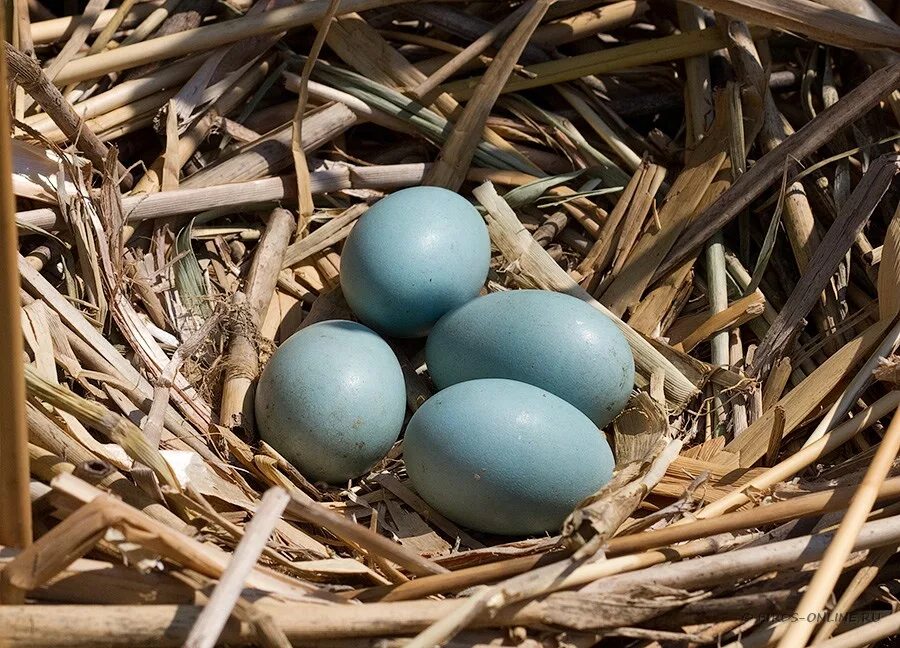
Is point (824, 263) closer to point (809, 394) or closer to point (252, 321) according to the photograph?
point (809, 394)

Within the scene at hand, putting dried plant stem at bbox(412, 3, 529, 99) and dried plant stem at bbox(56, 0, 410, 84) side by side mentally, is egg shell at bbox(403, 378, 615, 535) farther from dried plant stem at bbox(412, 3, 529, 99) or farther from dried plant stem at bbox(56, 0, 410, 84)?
dried plant stem at bbox(56, 0, 410, 84)

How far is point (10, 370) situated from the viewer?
1044 mm

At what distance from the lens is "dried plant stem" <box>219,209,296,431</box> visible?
1.81m

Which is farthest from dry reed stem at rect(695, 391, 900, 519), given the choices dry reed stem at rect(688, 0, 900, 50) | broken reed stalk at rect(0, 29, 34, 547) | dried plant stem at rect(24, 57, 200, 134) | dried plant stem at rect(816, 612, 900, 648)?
dried plant stem at rect(24, 57, 200, 134)

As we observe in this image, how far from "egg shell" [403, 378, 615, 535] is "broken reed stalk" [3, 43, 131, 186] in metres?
0.79

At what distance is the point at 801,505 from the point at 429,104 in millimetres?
1219

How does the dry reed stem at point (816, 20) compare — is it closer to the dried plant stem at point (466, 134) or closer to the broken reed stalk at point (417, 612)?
the dried plant stem at point (466, 134)

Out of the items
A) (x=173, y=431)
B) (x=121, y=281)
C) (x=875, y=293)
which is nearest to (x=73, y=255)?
(x=121, y=281)

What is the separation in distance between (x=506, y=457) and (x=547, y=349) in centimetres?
24

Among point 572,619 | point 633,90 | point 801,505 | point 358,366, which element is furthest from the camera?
point 633,90

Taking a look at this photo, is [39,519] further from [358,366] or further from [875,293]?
[875,293]

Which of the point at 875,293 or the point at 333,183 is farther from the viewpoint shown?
the point at 333,183

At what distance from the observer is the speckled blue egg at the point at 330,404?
1.67m

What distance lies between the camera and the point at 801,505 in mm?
1337
